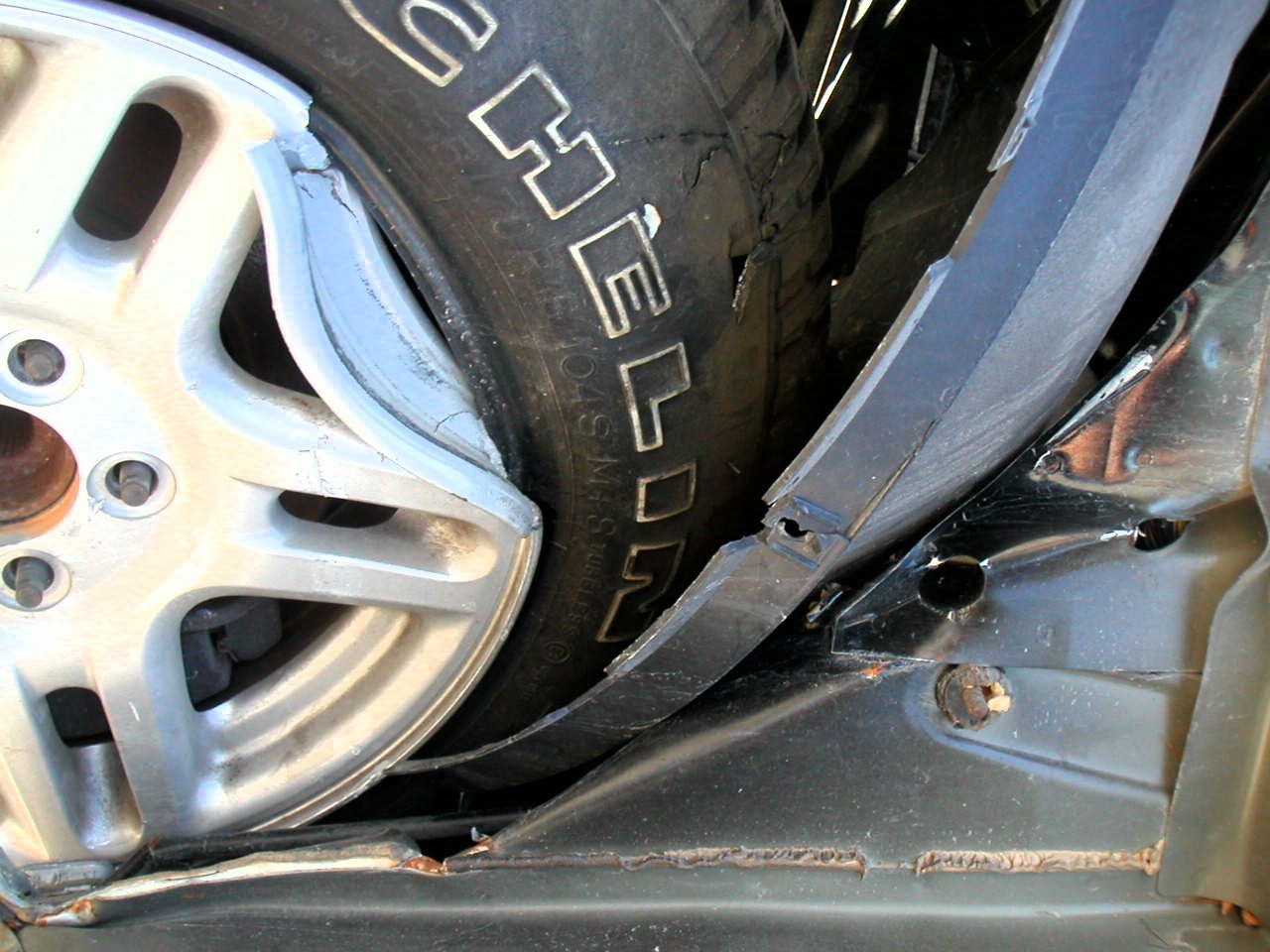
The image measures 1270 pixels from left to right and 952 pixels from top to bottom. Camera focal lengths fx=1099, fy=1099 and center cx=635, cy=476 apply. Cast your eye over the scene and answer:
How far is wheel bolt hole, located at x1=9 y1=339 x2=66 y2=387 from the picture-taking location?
3.38 ft

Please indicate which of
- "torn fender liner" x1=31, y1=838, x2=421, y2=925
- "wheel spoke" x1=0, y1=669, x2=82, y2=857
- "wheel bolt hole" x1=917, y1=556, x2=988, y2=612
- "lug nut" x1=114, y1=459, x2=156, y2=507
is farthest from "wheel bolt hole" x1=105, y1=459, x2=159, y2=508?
"wheel bolt hole" x1=917, y1=556, x2=988, y2=612

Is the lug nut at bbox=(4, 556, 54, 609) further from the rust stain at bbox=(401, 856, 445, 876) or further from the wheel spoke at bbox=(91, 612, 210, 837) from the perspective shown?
the rust stain at bbox=(401, 856, 445, 876)

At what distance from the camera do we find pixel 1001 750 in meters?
1.18

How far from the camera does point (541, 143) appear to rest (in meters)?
1.00

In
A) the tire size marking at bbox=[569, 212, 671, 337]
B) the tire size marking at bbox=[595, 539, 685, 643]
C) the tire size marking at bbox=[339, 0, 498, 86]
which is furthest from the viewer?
the tire size marking at bbox=[595, 539, 685, 643]

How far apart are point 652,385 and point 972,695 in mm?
471

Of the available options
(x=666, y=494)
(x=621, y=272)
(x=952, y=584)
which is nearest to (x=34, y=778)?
(x=666, y=494)

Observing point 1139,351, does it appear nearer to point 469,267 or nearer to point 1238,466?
point 1238,466

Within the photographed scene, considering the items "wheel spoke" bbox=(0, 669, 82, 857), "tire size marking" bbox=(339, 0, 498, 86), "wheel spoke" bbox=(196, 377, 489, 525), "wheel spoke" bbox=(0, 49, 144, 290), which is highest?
"tire size marking" bbox=(339, 0, 498, 86)

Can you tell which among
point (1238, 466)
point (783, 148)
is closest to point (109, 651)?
point (783, 148)

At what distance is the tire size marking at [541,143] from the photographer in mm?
973

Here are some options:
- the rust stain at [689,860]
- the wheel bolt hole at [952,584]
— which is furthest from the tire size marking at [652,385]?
the rust stain at [689,860]

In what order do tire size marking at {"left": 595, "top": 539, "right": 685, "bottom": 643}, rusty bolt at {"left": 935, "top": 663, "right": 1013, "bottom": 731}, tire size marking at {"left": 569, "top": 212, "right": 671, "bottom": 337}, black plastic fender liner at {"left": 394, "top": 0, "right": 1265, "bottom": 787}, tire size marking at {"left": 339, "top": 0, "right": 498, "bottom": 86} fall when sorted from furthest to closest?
tire size marking at {"left": 595, "top": 539, "right": 685, "bottom": 643} < rusty bolt at {"left": 935, "top": 663, "right": 1013, "bottom": 731} < tire size marking at {"left": 569, "top": 212, "right": 671, "bottom": 337} < tire size marking at {"left": 339, "top": 0, "right": 498, "bottom": 86} < black plastic fender liner at {"left": 394, "top": 0, "right": 1265, "bottom": 787}

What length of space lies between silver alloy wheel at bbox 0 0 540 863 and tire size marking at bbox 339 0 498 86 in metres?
0.10
